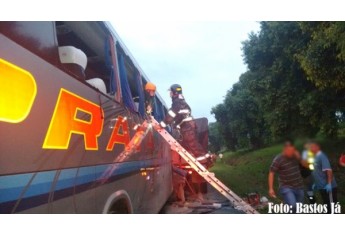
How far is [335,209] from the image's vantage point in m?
2.95

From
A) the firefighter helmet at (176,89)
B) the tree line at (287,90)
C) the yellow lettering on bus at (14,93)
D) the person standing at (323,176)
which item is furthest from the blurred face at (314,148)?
the yellow lettering on bus at (14,93)

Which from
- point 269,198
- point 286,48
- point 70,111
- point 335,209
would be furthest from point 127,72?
point 286,48

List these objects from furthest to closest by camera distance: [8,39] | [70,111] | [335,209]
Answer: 1. [335,209]
2. [70,111]
3. [8,39]

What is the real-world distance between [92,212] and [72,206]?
29cm

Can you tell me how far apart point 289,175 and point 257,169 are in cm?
48

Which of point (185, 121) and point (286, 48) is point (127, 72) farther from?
point (286, 48)

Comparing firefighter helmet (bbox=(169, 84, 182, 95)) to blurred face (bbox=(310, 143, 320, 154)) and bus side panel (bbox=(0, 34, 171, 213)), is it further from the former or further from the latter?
blurred face (bbox=(310, 143, 320, 154))

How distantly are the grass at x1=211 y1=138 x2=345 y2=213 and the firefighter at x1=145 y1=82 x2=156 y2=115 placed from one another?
3.43 feet

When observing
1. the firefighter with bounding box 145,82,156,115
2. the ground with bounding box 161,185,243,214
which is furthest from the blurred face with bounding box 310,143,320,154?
the firefighter with bounding box 145,82,156,115

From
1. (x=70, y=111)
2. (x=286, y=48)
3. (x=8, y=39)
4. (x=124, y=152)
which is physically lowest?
(x=124, y=152)

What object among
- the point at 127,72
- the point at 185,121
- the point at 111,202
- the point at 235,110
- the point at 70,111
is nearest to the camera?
the point at 70,111

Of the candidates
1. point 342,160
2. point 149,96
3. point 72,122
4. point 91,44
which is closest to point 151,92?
point 149,96

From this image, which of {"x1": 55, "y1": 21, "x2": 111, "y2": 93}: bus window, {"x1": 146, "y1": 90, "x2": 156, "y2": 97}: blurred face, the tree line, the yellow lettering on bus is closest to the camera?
the yellow lettering on bus

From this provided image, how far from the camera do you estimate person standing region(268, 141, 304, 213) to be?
3016mm
